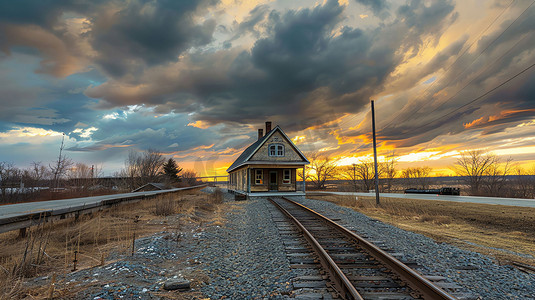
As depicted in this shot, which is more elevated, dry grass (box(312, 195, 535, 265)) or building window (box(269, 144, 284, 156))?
building window (box(269, 144, 284, 156))

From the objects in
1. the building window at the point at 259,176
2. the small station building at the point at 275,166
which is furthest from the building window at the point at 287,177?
the building window at the point at 259,176

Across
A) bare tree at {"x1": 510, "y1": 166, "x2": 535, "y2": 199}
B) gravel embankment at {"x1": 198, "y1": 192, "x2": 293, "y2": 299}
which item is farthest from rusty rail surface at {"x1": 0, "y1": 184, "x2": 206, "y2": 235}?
bare tree at {"x1": 510, "y1": 166, "x2": 535, "y2": 199}

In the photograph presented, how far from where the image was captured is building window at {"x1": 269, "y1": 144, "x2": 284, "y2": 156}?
85.3 feet

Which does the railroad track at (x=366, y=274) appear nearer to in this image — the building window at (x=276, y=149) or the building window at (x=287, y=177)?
the building window at (x=276, y=149)

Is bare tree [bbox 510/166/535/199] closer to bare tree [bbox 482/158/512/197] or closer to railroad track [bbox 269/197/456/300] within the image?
bare tree [bbox 482/158/512/197]

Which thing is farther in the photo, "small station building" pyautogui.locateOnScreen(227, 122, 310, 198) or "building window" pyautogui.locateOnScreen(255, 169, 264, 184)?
"building window" pyautogui.locateOnScreen(255, 169, 264, 184)

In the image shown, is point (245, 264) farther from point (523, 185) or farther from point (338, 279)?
point (523, 185)

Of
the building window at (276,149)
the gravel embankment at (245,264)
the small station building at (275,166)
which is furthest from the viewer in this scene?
the building window at (276,149)

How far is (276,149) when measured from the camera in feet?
Answer: 85.5

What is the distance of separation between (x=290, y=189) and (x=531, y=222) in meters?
18.0

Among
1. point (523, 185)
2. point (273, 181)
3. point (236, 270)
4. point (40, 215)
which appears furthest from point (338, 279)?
point (523, 185)

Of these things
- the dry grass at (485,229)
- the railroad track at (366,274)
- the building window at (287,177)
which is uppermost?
the building window at (287,177)

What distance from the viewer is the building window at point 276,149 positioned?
2598 centimetres

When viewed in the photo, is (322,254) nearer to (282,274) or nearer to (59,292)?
(282,274)
